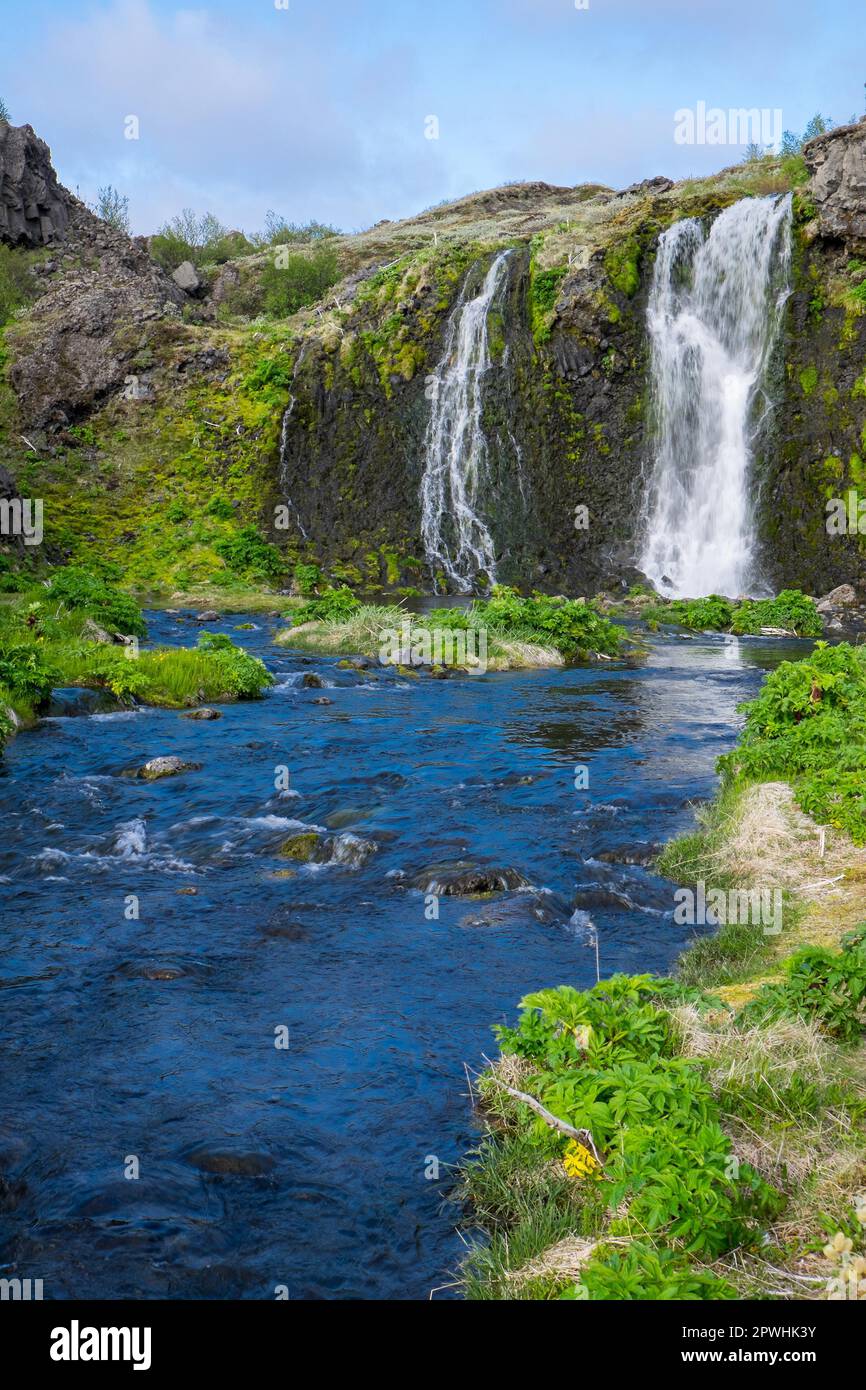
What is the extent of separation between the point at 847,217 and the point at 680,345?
635 centimetres

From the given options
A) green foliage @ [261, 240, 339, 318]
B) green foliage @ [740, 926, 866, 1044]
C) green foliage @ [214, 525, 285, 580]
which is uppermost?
green foliage @ [261, 240, 339, 318]

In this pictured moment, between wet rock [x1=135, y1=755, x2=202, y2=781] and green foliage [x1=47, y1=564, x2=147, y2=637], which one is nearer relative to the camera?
wet rock [x1=135, y1=755, x2=202, y2=781]

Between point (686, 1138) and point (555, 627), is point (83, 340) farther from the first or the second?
point (686, 1138)

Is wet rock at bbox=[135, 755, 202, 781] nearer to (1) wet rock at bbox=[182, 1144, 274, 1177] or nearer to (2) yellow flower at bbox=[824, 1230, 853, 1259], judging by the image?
(1) wet rock at bbox=[182, 1144, 274, 1177]

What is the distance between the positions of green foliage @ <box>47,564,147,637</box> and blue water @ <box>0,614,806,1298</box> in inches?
216

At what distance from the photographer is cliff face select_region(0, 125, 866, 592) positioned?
34125mm

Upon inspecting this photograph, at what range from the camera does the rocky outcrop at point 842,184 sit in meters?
33.3

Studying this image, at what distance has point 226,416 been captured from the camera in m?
44.8

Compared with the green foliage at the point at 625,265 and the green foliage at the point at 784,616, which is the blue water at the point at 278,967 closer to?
the green foliage at the point at 784,616

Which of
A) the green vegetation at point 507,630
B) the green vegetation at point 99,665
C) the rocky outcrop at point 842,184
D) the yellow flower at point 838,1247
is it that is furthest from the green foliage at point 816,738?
the rocky outcrop at point 842,184

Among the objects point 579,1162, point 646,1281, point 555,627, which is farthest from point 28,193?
point 646,1281

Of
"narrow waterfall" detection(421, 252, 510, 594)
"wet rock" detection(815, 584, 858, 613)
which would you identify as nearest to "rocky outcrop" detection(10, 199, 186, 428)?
"narrow waterfall" detection(421, 252, 510, 594)

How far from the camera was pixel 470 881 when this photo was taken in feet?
31.0
